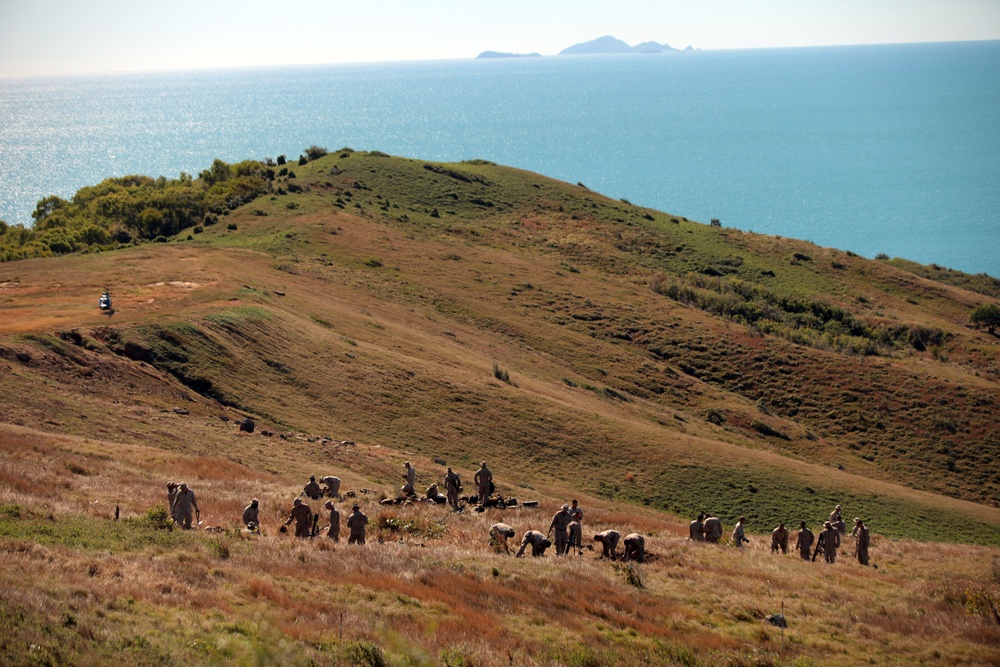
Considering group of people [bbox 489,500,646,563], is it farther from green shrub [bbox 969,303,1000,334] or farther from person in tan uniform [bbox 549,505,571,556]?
green shrub [bbox 969,303,1000,334]

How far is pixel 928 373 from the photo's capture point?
5800cm

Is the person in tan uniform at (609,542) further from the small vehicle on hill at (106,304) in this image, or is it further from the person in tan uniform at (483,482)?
the small vehicle on hill at (106,304)

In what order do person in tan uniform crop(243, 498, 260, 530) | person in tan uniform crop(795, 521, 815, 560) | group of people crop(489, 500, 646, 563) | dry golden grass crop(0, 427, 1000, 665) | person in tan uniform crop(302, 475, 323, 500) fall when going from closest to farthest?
dry golden grass crop(0, 427, 1000, 665)
person in tan uniform crop(243, 498, 260, 530)
group of people crop(489, 500, 646, 563)
person in tan uniform crop(302, 475, 323, 500)
person in tan uniform crop(795, 521, 815, 560)

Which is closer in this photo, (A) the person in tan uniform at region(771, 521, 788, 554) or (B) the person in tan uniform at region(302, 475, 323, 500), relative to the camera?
(B) the person in tan uniform at region(302, 475, 323, 500)

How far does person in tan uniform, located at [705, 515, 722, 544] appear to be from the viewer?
24828 millimetres

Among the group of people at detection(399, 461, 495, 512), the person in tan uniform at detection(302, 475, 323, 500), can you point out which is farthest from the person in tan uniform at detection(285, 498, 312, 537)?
the group of people at detection(399, 461, 495, 512)

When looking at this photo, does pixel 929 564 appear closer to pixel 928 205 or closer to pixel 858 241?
pixel 858 241

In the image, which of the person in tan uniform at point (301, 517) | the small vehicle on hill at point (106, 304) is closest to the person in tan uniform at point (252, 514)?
the person in tan uniform at point (301, 517)

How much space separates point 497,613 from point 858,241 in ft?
539

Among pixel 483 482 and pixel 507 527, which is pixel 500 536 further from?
pixel 483 482

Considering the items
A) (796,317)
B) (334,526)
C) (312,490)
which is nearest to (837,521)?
(334,526)

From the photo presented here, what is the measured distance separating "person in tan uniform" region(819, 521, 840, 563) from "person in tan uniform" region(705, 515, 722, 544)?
2809 millimetres

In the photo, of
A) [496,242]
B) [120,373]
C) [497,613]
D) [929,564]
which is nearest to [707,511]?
[929,564]

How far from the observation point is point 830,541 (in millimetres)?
23797
